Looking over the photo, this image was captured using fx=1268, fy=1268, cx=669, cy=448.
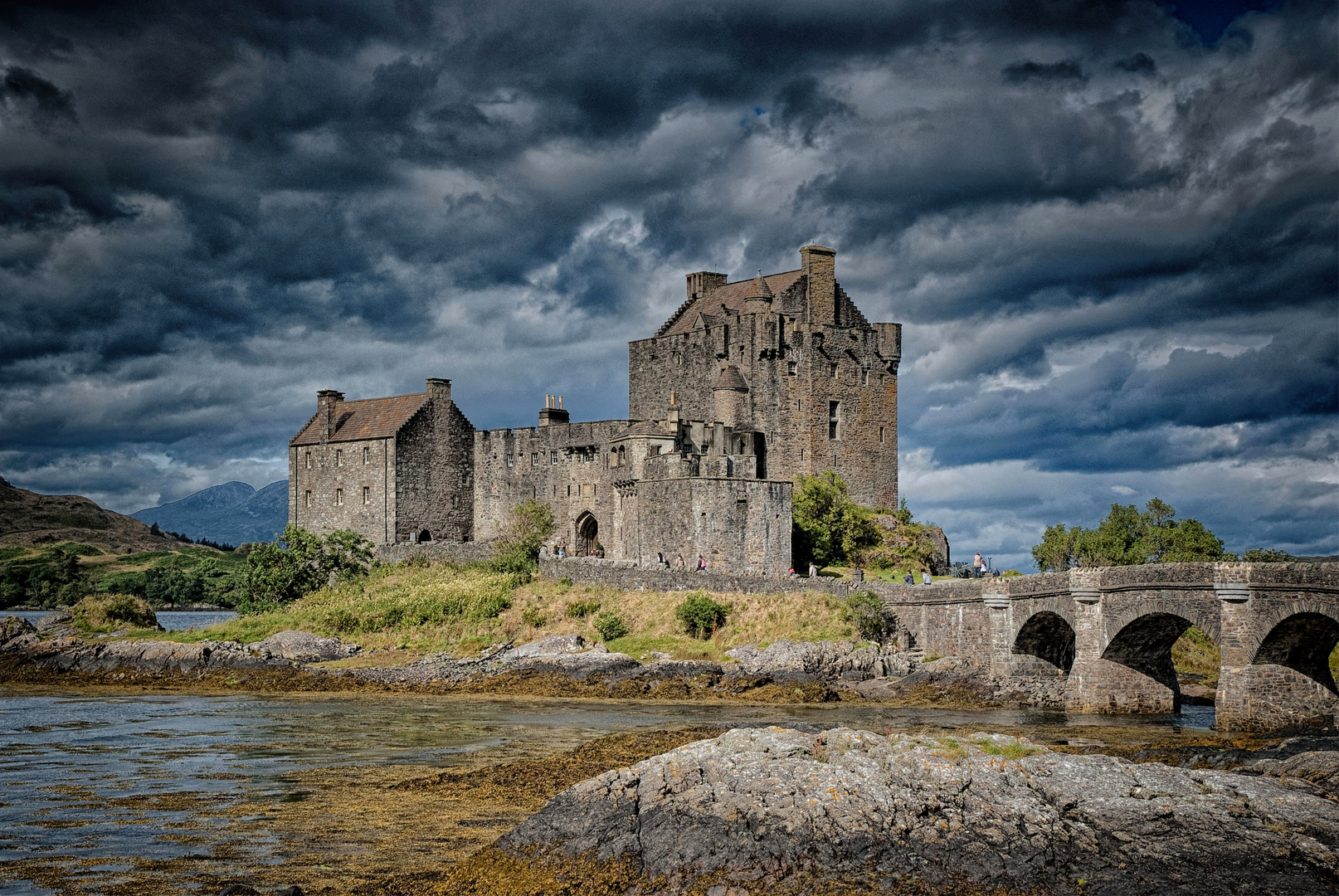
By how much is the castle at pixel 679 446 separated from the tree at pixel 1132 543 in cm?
1030

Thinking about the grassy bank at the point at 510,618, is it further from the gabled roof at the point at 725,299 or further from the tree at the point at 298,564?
the gabled roof at the point at 725,299

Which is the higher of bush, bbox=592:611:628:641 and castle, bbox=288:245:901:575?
castle, bbox=288:245:901:575

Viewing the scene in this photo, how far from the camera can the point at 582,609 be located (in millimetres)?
A: 54219

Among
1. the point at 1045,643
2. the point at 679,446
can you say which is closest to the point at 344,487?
the point at 679,446

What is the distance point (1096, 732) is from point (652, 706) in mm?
14139

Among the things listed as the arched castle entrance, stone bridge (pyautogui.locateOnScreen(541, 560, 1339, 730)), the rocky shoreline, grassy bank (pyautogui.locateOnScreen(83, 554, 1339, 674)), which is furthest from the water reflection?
the arched castle entrance

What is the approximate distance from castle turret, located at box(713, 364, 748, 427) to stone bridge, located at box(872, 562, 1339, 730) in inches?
665

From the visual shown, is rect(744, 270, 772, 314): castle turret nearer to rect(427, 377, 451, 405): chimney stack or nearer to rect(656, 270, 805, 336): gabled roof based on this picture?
rect(656, 270, 805, 336): gabled roof

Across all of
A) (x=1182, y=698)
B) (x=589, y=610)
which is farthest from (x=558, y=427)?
(x=1182, y=698)

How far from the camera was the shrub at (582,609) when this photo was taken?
54.2 metres

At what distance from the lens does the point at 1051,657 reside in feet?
142

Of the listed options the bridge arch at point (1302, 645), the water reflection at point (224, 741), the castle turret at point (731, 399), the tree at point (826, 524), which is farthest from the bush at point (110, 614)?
the bridge arch at point (1302, 645)

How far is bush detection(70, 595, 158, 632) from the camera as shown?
62638 millimetres

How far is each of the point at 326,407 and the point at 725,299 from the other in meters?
25.5
